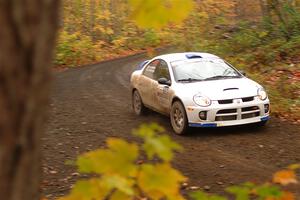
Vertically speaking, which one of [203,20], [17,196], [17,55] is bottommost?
[203,20]

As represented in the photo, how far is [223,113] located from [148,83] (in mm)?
2255

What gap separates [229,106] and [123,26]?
27815 mm

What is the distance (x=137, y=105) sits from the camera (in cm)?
1127

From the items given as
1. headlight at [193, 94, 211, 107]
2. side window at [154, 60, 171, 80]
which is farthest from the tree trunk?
side window at [154, 60, 171, 80]

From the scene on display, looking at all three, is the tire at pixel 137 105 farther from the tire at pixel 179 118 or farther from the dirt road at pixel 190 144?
the tire at pixel 179 118

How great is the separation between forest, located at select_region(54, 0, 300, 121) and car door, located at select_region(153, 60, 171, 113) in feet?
3.10

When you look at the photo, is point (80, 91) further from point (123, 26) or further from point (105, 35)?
point (123, 26)

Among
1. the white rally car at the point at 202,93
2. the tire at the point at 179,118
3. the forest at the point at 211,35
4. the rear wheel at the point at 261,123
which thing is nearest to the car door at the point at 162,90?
the white rally car at the point at 202,93

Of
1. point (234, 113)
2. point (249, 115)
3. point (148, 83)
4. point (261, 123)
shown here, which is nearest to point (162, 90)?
point (148, 83)

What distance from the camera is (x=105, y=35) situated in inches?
1303

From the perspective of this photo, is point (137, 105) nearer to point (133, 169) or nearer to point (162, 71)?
point (162, 71)

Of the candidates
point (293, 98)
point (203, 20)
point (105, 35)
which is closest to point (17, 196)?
point (293, 98)

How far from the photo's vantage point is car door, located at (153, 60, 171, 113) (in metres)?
9.38

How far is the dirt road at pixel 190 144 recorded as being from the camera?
6602 millimetres
